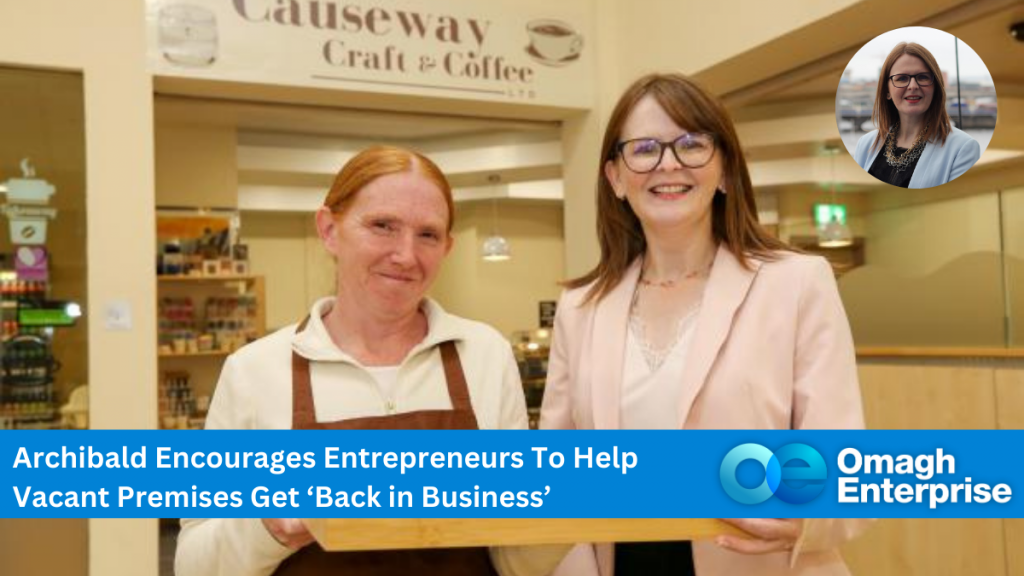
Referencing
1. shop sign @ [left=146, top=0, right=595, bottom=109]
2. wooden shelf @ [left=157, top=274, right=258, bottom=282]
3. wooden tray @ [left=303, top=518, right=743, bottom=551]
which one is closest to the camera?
wooden tray @ [left=303, top=518, right=743, bottom=551]

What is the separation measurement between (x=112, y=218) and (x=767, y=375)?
320 centimetres

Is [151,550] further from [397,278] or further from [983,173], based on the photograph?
[983,173]

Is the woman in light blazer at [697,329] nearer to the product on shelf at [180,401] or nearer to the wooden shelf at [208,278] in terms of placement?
the wooden shelf at [208,278]

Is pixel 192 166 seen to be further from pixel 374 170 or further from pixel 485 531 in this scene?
pixel 485 531

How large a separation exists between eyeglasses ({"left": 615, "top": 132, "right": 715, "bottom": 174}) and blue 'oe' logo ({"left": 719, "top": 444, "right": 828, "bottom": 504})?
531 mm

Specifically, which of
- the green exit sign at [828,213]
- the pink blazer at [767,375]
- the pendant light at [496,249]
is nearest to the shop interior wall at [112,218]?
the pink blazer at [767,375]

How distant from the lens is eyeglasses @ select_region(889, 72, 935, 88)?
173 centimetres

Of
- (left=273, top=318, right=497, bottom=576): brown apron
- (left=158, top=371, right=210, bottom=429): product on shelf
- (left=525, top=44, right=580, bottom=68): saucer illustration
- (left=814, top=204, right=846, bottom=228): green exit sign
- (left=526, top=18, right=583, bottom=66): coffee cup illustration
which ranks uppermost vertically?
(left=526, top=18, right=583, bottom=66): coffee cup illustration

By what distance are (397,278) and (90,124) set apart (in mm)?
2934

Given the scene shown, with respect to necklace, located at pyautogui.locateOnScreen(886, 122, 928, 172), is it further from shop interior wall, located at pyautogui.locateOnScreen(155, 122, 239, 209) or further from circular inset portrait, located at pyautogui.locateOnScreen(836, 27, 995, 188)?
shop interior wall, located at pyautogui.locateOnScreen(155, 122, 239, 209)

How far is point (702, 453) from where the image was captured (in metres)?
1.26

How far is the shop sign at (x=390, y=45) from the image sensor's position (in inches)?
154

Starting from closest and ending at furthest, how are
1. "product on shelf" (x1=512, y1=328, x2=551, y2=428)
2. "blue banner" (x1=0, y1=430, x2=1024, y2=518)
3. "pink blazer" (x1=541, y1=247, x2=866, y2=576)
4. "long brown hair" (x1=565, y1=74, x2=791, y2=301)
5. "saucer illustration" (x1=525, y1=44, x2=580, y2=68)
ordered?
"blue banner" (x1=0, y1=430, x2=1024, y2=518) < "pink blazer" (x1=541, y1=247, x2=866, y2=576) < "long brown hair" (x1=565, y1=74, x2=791, y2=301) < "saucer illustration" (x1=525, y1=44, x2=580, y2=68) < "product on shelf" (x1=512, y1=328, x2=551, y2=428)

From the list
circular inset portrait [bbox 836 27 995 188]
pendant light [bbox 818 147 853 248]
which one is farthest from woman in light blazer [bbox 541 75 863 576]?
pendant light [bbox 818 147 853 248]
